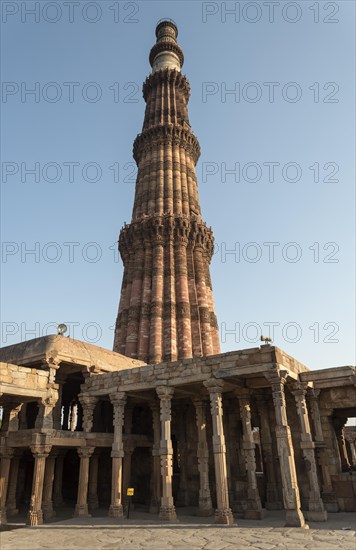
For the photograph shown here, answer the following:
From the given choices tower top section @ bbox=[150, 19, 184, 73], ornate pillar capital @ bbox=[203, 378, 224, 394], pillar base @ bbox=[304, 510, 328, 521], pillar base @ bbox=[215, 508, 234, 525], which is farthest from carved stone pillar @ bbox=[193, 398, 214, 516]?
tower top section @ bbox=[150, 19, 184, 73]

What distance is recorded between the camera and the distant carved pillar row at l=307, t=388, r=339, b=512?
52.1 feet

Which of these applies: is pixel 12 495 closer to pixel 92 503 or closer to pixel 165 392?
pixel 92 503

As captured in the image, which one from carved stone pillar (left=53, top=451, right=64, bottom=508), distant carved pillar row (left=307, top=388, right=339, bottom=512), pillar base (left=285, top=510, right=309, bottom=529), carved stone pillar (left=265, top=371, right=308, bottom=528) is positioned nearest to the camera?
pillar base (left=285, top=510, right=309, bottom=529)

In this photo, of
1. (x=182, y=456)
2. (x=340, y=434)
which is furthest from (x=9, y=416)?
(x=340, y=434)

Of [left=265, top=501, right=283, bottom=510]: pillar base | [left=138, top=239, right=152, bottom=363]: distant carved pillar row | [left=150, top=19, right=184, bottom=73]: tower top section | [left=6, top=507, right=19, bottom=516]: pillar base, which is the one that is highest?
[left=150, top=19, right=184, bottom=73]: tower top section

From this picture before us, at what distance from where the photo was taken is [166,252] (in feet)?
103

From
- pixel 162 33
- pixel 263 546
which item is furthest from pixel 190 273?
pixel 162 33

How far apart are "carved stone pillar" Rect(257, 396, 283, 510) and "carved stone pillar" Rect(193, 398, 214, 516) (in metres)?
2.51

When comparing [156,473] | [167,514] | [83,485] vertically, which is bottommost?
[167,514]

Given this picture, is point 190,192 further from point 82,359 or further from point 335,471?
point 335,471

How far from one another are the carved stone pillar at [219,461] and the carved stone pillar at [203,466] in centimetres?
244

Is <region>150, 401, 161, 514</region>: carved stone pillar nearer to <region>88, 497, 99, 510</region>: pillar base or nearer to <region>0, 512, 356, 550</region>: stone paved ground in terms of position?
<region>88, 497, 99, 510</region>: pillar base

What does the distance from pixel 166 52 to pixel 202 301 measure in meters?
27.3

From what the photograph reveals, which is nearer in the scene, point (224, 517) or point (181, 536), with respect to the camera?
point (181, 536)
